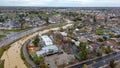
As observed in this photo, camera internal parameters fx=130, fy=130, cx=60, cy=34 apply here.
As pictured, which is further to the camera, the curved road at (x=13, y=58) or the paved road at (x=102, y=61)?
the curved road at (x=13, y=58)

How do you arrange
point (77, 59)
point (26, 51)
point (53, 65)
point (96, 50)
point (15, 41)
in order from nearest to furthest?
point (53, 65) → point (77, 59) → point (96, 50) → point (26, 51) → point (15, 41)

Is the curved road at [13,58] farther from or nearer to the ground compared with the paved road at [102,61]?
nearer to the ground

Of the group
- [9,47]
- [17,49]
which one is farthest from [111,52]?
[9,47]

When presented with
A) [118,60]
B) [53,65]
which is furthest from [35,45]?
[118,60]

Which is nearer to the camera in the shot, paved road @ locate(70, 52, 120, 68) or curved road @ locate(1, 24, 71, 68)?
paved road @ locate(70, 52, 120, 68)

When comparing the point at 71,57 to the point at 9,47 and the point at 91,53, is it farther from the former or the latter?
the point at 9,47

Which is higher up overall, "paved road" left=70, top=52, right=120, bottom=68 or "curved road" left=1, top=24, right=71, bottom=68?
"paved road" left=70, top=52, right=120, bottom=68

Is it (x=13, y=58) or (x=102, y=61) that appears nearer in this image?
(x=102, y=61)

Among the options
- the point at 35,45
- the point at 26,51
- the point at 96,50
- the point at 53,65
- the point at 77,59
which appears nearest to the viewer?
the point at 53,65

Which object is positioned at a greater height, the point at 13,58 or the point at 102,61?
the point at 102,61

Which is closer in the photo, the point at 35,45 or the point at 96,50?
the point at 96,50
